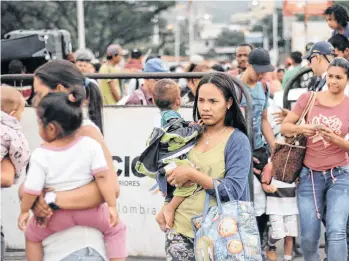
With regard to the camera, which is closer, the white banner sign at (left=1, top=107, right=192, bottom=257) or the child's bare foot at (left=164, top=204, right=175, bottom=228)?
the child's bare foot at (left=164, top=204, right=175, bottom=228)

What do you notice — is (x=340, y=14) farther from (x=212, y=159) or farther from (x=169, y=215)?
(x=169, y=215)

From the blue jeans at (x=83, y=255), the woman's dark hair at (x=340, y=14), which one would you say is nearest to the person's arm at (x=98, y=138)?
the blue jeans at (x=83, y=255)

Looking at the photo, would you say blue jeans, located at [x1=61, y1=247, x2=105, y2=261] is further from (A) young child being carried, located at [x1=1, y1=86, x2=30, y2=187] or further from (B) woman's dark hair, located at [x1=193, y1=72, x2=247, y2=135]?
(B) woman's dark hair, located at [x1=193, y1=72, x2=247, y2=135]

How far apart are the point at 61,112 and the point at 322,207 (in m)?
2.81

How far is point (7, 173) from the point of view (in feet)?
15.2

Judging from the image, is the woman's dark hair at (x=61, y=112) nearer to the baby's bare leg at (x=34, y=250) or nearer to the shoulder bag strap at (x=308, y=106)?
the baby's bare leg at (x=34, y=250)

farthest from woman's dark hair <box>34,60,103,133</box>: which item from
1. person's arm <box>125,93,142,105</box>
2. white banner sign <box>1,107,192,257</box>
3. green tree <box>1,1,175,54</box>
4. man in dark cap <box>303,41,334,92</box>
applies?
green tree <box>1,1,175,54</box>

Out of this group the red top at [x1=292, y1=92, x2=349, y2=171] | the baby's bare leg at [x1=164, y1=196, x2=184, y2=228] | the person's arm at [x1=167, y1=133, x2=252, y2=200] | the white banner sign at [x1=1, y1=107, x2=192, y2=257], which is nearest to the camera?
the person's arm at [x1=167, y1=133, x2=252, y2=200]

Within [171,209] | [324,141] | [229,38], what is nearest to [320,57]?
[324,141]

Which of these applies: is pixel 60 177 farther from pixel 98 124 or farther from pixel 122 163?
pixel 122 163

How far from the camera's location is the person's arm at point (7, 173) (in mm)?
4602

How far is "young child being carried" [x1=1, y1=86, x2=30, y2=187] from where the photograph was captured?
4.64 metres

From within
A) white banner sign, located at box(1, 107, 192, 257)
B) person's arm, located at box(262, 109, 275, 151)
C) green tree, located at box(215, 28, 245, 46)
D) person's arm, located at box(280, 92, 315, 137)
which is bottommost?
green tree, located at box(215, 28, 245, 46)

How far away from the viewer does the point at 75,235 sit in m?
4.20
